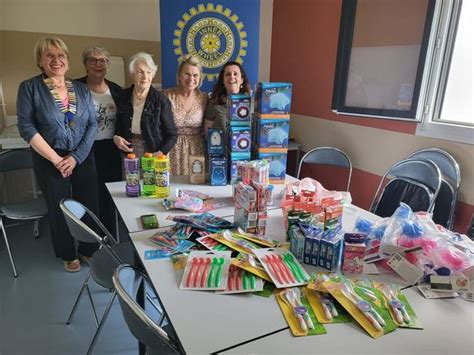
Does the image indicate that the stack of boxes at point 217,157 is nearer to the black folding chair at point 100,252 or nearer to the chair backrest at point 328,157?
the black folding chair at point 100,252

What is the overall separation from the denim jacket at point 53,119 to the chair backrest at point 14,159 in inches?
27.0

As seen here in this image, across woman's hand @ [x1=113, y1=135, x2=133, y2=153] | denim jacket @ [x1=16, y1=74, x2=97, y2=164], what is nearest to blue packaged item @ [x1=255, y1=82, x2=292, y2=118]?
woman's hand @ [x1=113, y1=135, x2=133, y2=153]

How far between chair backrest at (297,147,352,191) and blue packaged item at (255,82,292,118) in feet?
3.60

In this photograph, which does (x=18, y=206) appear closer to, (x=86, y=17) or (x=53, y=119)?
(x=53, y=119)

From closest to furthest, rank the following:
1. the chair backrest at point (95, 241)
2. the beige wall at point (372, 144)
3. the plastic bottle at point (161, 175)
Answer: the chair backrest at point (95, 241) < the plastic bottle at point (161, 175) < the beige wall at point (372, 144)

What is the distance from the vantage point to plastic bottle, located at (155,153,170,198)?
1.74 meters

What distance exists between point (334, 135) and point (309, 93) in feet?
1.84

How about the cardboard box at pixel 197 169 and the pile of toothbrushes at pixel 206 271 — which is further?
the cardboard box at pixel 197 169

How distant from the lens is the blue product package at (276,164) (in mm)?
1938

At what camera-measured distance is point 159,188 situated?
177 cm

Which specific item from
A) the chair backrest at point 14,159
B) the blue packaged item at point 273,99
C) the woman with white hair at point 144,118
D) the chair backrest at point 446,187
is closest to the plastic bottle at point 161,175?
the woman with white hair at point 144,118

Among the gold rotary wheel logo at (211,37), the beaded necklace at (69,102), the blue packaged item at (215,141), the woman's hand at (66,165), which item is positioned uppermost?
the gold rotary wheel logo at (211,37)

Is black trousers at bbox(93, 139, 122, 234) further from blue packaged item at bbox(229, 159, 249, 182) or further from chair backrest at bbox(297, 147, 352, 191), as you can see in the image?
chair backrest at bbox(297, 147, 352, 191)

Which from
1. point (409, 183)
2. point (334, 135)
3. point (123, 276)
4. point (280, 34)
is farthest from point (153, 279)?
point (280, 34)
